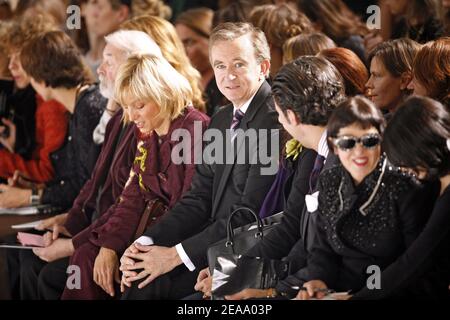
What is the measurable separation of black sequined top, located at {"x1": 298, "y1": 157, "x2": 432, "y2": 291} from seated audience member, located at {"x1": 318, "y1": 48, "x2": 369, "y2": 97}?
504mm

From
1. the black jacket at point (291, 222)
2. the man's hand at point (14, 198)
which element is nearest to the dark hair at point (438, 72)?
the black jacket at point (291, 222)

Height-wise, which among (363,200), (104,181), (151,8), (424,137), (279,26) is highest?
(151,8)

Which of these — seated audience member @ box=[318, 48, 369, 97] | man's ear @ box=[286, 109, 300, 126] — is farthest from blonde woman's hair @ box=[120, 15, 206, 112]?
man's ear @ box=[286, 109, 300, 126]

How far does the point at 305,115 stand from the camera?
4203 mm

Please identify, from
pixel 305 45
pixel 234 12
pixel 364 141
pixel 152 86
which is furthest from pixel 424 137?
pixel 234 12

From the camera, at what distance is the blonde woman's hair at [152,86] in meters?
4.83

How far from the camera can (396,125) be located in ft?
12.8

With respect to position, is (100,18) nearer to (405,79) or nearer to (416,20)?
(416,20)

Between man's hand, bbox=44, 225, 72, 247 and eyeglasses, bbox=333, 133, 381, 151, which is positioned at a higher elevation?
eyeglasses, bbox=333, 133, 381, 151

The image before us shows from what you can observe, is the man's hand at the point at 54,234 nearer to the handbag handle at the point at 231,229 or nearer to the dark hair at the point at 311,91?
the handbag handle at the point at 231,229

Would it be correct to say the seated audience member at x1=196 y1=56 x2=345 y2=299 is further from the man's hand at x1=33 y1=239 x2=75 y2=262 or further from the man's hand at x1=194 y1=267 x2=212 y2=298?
the man's hand at x1=33 y1=239 x2=75 y2=262

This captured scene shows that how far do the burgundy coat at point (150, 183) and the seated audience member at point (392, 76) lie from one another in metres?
0.81

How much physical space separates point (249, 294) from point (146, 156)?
94 cm

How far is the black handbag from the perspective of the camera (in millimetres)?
4266
